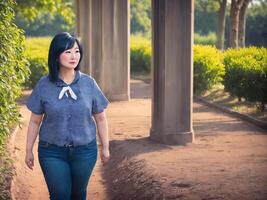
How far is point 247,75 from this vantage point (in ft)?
48.2

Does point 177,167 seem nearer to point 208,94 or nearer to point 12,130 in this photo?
point 12,130

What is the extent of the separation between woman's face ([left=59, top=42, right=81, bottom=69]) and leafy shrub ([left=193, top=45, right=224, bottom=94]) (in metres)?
13.6

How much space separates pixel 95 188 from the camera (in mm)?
8367

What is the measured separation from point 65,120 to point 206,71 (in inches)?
555

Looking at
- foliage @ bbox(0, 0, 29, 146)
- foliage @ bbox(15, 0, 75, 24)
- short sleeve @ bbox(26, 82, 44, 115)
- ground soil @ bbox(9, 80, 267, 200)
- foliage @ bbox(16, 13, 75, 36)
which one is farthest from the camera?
foliage @ bbox(16, 13, 75, 36)

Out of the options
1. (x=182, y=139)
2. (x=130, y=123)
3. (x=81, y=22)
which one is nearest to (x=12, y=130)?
(x=130, y=123)

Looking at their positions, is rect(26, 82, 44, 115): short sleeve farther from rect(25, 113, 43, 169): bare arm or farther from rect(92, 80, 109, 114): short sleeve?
rect(92, 80, 109, 114): short sleeve

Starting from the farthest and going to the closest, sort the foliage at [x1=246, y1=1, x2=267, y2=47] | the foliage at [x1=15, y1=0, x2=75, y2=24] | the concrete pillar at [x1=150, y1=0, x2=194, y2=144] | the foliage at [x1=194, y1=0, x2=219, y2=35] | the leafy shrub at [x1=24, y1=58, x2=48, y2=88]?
the foliage at [x1=194, y1=0, x2=219, y2=35] → the foliage at [x1=246, y1=1, x2=267, y2=47] → the foliage at [x1=15, y1=0, x2=75, y2=24] → the leafy shrub at [x1=24, y1=58, x2=48, y2=88] → the concrete pillar at [x1=150, y1=0, x2=194, y2=144]

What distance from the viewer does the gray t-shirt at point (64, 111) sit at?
15.3ft

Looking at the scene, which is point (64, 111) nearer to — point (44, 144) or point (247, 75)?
point (44, 144)

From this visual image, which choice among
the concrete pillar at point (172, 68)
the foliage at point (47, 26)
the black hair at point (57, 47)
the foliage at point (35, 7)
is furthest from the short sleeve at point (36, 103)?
the foliage at point (47, 26)

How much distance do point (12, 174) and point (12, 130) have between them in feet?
13.0

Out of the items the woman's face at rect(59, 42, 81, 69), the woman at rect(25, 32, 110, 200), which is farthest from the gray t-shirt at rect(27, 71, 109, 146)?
the woman's face at rect(59, 42, 81, 69)

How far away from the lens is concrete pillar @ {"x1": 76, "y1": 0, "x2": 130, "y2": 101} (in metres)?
17.5
